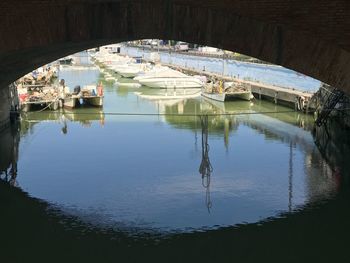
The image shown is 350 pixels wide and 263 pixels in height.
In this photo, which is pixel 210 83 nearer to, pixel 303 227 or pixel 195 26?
pixel 303 227

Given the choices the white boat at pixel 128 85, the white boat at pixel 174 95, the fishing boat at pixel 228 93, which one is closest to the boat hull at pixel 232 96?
the fishing boat at pixel 228 93

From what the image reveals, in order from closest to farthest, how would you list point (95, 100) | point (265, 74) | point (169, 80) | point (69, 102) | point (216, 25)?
point (216, 25) < point (69, 102) < point (95, 100) < point (169, 80) < point (265, 74)

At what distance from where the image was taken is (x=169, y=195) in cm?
1514

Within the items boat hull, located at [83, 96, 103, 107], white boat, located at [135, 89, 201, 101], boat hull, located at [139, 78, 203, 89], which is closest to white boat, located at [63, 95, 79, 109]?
boat hull, located at [83, 96, 103, 107]

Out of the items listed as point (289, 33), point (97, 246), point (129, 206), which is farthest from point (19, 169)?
point (289, 33)

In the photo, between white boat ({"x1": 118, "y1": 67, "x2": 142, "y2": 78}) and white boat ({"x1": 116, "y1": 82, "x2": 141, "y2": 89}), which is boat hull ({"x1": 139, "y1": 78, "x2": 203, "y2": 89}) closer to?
white boat ({"x1": 116, "y1": 82, "x2": 141, "y2": 89})

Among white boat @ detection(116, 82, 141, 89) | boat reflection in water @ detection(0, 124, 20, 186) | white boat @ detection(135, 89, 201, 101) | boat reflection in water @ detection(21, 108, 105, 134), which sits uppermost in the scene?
boat reflection in water @ detection(0, 124, 20, 186)

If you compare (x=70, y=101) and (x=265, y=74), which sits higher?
(x=70, y=101)

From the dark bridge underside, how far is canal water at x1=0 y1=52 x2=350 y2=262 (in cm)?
492

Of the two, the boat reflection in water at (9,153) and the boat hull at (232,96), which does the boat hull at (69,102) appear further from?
the boat hull at (232,96)

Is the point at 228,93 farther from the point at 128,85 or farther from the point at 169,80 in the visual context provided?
the point at 128,85

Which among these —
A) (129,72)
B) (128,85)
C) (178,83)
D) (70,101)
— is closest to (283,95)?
(178,83)

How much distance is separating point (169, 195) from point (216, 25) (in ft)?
24.6

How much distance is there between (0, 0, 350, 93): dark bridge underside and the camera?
317 inches
